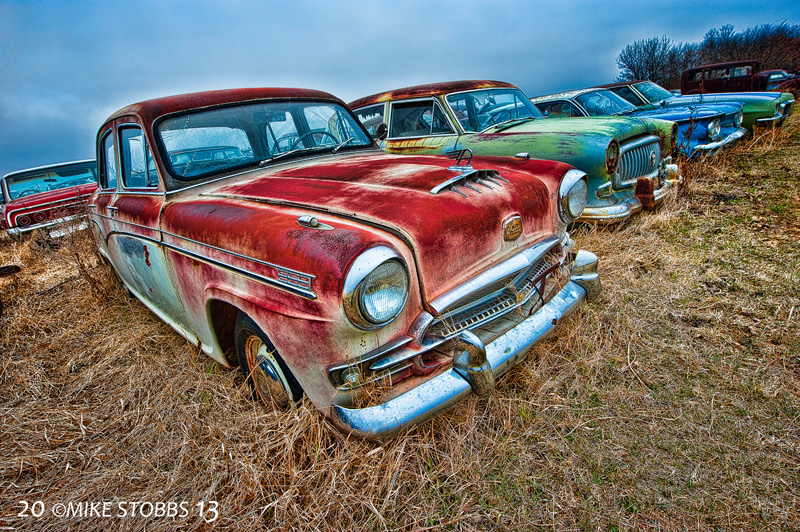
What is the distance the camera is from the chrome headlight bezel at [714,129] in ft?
18.3

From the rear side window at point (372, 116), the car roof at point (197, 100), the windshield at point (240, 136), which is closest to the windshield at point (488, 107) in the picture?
the rear side window at point (372, 116)

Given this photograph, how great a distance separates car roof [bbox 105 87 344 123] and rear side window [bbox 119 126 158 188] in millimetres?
120

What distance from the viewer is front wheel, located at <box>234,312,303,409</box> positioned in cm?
179

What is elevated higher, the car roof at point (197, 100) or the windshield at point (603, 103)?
the car roof at point (197, 100)

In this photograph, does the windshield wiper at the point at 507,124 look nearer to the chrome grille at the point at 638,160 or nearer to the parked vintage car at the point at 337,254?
the chrome grille at the point at 638,160

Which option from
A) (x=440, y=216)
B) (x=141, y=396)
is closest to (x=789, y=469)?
(x=440, y=216)

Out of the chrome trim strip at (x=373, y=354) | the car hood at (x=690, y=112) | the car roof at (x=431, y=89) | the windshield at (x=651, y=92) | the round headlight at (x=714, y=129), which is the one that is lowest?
the chrome trim strip at (x=373, y=354)

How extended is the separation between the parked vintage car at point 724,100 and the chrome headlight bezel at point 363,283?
6.53 meters

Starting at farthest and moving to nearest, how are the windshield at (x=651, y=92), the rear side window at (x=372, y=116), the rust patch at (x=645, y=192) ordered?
the windshield at (x=651, y=92) < the rear side window at (x=372, y=116) < the rust patch at (x=645, y=192)

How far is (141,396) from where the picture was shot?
7.89 feet

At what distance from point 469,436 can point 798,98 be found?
15243mm

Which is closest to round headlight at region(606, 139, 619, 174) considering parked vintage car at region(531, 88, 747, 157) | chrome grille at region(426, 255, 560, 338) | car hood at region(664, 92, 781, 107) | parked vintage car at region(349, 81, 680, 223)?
parked vintage car at region(349, 81, 680, 223)

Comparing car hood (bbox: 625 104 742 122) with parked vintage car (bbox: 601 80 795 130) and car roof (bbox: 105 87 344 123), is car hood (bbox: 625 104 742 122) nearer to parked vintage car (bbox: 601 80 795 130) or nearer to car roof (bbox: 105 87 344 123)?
parked vintage car (bbox: 601 80 795 130)

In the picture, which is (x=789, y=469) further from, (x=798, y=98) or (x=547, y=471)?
(x=798, y=98)
